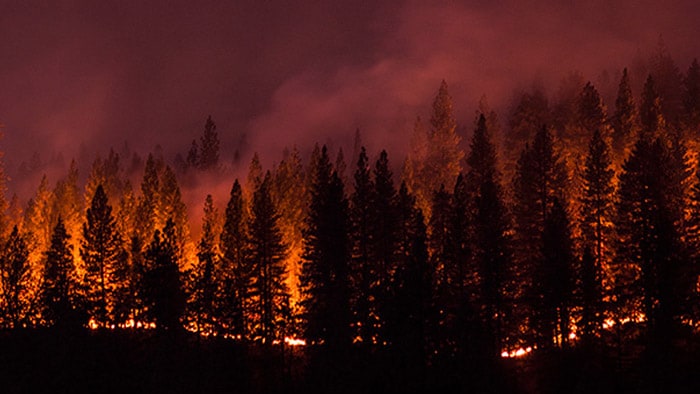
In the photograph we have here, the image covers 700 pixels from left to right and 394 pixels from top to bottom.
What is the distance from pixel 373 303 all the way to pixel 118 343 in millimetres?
26648

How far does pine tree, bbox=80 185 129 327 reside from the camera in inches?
2404

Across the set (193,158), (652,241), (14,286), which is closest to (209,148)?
(193,158)

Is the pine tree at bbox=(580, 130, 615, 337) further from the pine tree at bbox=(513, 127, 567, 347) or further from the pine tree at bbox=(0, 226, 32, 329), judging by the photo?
the pine tree at bbox=(0, 226, 32, 329)

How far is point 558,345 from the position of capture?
45.1 m

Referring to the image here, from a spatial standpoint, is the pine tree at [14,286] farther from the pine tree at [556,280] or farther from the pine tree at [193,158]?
the pine tree at [193,158]

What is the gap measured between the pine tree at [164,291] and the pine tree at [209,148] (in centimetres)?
10315

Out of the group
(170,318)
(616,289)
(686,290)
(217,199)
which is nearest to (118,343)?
(170,318)

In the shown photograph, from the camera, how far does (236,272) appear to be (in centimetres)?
5906

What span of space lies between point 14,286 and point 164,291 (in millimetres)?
18246

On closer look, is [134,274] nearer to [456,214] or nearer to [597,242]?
[456,214]

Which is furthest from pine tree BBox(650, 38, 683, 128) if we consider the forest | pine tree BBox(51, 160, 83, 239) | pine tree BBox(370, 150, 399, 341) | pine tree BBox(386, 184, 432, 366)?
pine tree BBox(51, 160, 83, 239)

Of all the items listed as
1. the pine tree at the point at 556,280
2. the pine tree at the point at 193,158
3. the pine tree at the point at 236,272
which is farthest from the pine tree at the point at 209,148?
the pine tree at the point at 556,280

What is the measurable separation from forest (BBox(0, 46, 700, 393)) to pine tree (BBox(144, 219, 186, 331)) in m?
0.18

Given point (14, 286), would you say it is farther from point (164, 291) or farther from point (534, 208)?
point (534, 208)
